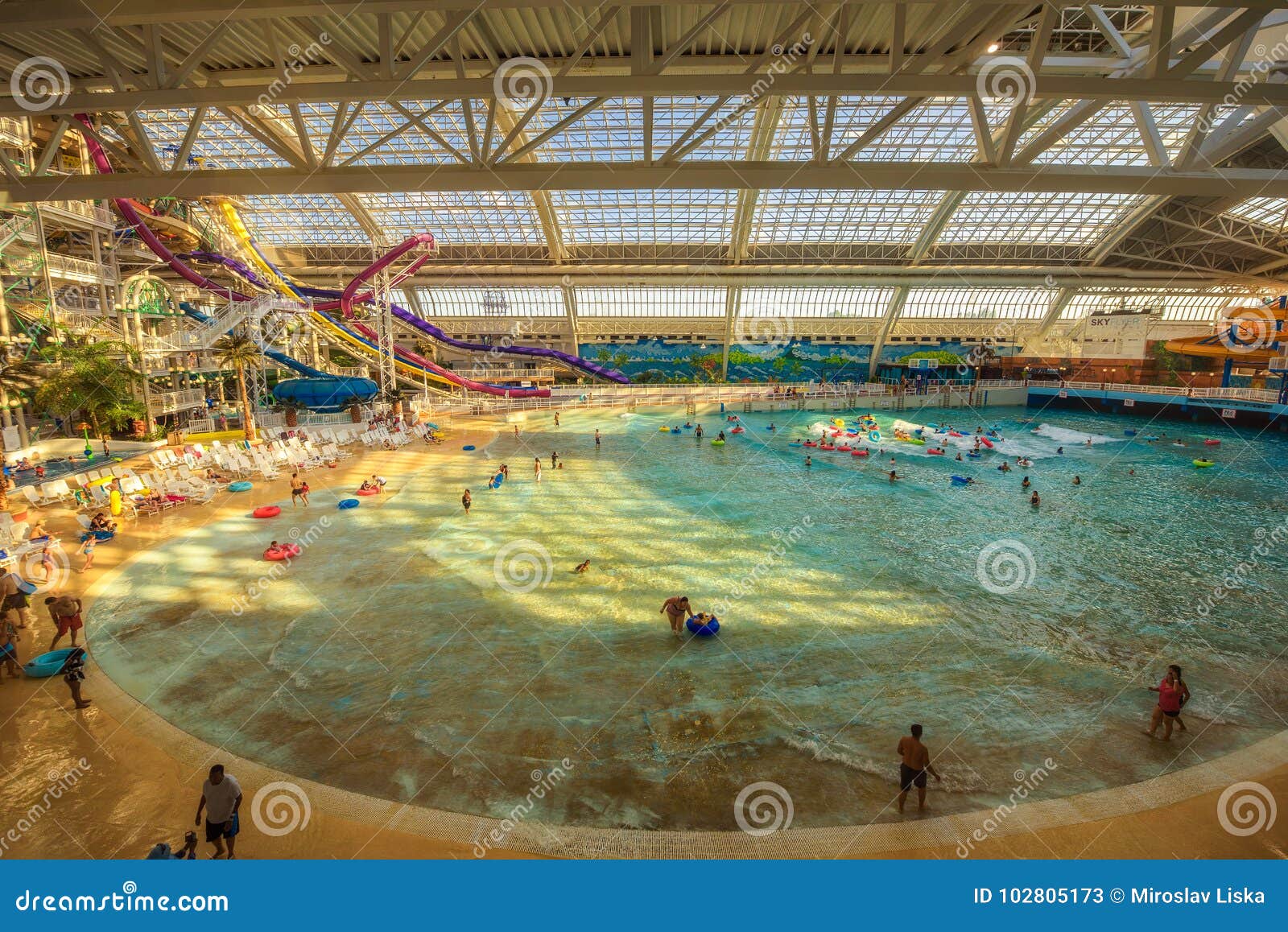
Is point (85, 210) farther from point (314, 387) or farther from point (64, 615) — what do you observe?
point (64, 615)

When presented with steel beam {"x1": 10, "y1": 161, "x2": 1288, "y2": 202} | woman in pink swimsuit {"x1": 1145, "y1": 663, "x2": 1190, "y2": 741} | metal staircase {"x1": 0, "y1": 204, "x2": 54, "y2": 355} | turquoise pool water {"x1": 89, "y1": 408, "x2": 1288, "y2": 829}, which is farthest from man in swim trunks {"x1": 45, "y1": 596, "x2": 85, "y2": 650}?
metal staircase {"x1": 0, "y1": 204, "x2": 54, "y2": 355}

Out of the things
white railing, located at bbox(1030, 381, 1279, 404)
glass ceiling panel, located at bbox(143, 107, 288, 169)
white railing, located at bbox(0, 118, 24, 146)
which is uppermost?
glass ceiling panel, located at bbox(143, 107, 288, 169)

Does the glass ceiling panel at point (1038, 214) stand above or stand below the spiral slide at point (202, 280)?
above

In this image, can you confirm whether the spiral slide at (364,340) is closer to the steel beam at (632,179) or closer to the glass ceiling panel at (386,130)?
the glass ceiling panel at (386,130)

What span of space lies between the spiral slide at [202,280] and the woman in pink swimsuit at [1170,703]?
2383 centimetres

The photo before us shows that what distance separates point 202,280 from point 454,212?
18.3 meters

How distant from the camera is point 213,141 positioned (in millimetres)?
37531

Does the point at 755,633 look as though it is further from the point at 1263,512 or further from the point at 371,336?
the point at 371,336

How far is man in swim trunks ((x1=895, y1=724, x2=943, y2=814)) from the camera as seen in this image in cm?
722

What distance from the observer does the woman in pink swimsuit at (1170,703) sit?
8531mm

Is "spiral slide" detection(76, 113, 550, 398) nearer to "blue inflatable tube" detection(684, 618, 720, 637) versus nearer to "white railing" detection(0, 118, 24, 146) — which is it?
"white railing" detection(0, 118, 24, 146)

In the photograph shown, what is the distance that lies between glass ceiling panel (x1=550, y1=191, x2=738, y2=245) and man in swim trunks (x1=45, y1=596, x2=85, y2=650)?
129 feet

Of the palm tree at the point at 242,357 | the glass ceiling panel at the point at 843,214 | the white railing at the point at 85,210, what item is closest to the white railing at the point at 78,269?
the white railing at the point at 85,210

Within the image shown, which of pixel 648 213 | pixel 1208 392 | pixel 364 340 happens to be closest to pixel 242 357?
pixel 364 340
